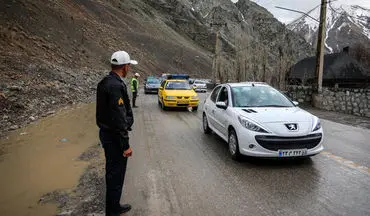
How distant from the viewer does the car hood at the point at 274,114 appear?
6707mm

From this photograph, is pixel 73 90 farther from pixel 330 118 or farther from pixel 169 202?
pixel 169 202

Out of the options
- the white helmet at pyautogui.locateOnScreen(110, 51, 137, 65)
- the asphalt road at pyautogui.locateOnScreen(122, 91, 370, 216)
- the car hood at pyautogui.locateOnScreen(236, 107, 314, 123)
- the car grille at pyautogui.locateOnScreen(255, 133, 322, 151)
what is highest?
the white helmet at pyautogui.locateOnScreen(110, 51, 137, 65)

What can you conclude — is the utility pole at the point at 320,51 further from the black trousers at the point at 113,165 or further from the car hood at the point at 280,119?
the black trousers at the point at 113,165

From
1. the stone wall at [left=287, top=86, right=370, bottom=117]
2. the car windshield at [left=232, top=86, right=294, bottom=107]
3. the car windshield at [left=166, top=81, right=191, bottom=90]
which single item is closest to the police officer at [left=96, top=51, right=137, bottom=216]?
the car windshield at [left=232, top=86, right=294, bottom=107]

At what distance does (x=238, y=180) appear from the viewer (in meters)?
5.88

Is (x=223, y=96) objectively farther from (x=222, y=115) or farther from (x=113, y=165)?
(x=113, y=165)

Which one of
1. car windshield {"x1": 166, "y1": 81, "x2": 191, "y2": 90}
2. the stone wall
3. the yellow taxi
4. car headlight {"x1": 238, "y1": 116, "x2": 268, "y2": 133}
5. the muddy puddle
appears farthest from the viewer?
car windshield {"x1": 166, "y1": 81, "x2": 191, "y2": 90}

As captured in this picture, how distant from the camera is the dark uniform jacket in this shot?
416cm

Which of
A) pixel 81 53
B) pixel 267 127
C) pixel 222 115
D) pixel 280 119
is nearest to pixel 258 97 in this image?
pixel 222 115

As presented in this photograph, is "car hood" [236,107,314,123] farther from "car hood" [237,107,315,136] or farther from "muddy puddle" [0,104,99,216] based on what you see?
"muddy puddle" [0,104,99,216]

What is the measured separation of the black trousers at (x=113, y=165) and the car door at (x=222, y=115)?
12.7ft

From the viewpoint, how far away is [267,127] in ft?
21.3

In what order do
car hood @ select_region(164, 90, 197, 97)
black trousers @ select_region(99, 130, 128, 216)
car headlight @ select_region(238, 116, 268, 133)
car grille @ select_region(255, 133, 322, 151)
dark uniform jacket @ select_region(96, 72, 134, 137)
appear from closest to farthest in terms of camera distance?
1. dark uniform jacket @ select_region(96, 72, 134, 137)
2. black trousers @ select_region(99, 130, 128, 216)
3. car grille @ select_region(255, 133, 322, 151)
4. car headlight @ select_region(238, 116, 268, 133)
5. car hood @ select_region(164, 90, 197, 97)

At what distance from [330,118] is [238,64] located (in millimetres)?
24408
